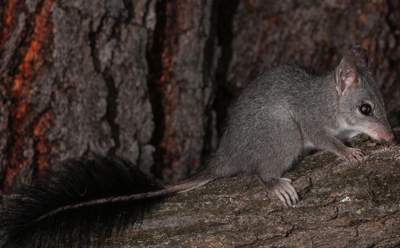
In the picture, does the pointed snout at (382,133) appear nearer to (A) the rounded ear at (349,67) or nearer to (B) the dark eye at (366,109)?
(B) the dark eye at (366,109)

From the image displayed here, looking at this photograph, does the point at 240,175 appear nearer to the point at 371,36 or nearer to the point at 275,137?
the point at 275,137

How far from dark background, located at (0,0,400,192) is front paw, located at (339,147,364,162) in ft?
3.01

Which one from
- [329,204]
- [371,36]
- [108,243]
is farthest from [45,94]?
[371,36]

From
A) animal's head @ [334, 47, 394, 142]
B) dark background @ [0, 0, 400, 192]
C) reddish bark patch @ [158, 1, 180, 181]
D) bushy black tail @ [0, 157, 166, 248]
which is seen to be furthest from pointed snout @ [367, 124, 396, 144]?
reddish bark patch @ [158, 1, 180, 181]

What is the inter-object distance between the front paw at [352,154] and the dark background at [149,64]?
3.01 feet

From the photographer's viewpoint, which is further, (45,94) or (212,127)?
(212,127)

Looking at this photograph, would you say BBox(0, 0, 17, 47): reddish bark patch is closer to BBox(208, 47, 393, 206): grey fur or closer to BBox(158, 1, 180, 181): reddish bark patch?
BBox(158, 1, 180, 181): reddish bark patch

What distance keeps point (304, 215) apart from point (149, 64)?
142 cm

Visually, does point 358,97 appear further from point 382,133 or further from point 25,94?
point 25,94

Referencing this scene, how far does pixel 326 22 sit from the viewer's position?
4.38 metres

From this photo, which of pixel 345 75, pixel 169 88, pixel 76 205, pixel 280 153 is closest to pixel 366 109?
pixel 345 75

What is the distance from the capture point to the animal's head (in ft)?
11.6

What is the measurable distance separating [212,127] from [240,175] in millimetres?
864

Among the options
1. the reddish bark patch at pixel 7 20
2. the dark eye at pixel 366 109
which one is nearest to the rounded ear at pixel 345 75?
the dark eye at pixel 366 109
